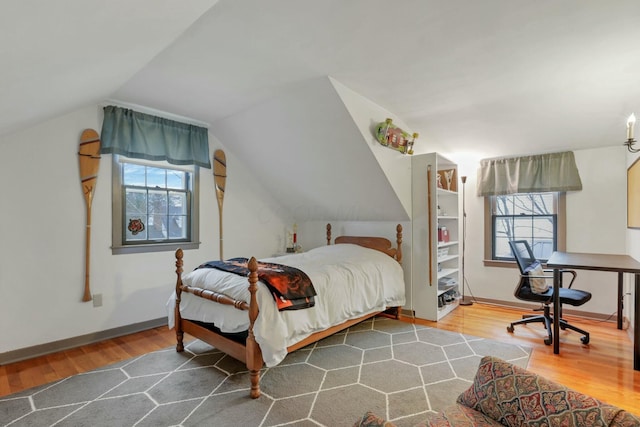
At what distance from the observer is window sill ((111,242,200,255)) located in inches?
134

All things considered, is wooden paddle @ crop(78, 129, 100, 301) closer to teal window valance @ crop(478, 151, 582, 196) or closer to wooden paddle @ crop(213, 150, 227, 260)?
wooden paddle @ crop(213, 150, 227, 260)

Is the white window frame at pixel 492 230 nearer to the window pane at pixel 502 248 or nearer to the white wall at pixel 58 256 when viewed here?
the window pane at pixel 502 248

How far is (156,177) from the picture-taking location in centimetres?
377

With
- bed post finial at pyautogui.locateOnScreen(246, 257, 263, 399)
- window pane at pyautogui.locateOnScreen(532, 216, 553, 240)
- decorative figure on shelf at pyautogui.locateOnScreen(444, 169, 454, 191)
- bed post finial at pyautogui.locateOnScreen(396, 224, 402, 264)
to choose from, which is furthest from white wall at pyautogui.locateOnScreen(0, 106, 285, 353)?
window pane at pyautogui.locateOnScreen(532, 216, 553, 240)

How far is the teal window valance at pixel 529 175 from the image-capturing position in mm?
4004

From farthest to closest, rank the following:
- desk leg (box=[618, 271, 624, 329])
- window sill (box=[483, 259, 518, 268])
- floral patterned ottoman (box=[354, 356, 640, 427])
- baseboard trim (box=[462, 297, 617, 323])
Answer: window sill (box=[483, 259, 518, 268])
baseboard trim (box=[462, 297, 617, 323])
desk leg (box=[618, 271, 624, 329])
floral patterned ottoman (box=[354, 356, 640, 427])

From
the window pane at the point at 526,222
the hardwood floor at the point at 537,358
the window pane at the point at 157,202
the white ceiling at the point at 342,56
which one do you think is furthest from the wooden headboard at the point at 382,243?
the window pane at the point at 157,202

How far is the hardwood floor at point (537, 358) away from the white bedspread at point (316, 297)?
62 cm

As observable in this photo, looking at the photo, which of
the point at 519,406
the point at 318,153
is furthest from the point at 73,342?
the point at 519,406

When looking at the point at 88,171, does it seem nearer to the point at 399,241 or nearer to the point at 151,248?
the point at 151,248

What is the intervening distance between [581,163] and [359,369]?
145 inches

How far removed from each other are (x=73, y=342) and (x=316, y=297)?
241 centimetres

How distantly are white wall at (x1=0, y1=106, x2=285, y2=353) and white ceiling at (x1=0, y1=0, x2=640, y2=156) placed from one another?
36 centimetres

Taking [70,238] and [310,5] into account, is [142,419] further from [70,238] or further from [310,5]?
[310,5]
